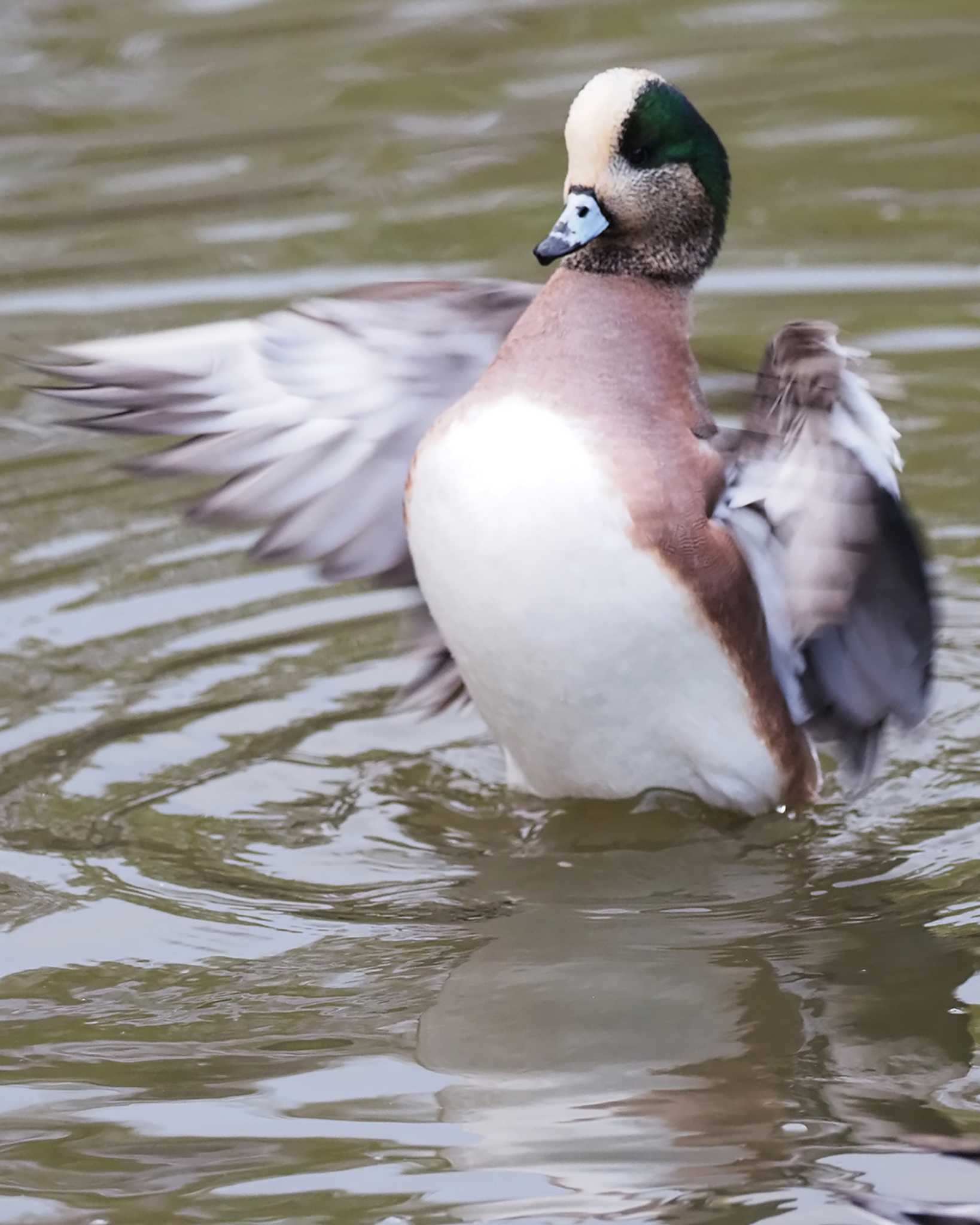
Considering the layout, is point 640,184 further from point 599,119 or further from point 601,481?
point 601,481

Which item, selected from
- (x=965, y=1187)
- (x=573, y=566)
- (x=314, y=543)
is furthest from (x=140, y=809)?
(x=965, y=1187)

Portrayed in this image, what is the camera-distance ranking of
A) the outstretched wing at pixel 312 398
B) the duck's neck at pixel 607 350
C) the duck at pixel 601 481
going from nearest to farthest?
the duck at pixel 601 481 < the duck's neck at pixel 607 350 < the outstretched wing at pixel 312 398

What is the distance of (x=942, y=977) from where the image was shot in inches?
155

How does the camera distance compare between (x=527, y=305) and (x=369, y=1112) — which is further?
(x=527, y=305)

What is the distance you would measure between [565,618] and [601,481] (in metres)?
0.25

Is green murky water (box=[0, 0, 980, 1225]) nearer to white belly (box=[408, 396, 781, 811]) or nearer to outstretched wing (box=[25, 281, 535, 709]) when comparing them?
white belly (box=[408, 396, 781, 811])

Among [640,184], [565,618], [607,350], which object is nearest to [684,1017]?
[565,618]

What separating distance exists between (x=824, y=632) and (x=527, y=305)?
91cm

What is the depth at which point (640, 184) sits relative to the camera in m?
4.45

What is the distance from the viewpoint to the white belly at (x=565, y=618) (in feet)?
13.6

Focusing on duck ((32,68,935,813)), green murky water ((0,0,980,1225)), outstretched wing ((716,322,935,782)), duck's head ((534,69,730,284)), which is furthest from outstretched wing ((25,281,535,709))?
outstretched wing ((716,322,935,782))

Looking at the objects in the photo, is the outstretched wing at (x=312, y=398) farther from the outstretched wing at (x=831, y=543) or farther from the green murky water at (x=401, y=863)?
the outstretched wing at (x=831, y=543)

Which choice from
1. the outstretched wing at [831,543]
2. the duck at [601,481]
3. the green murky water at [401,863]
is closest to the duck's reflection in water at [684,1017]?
the green murky water at [401,863]

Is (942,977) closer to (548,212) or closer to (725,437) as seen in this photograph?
(725,437)
